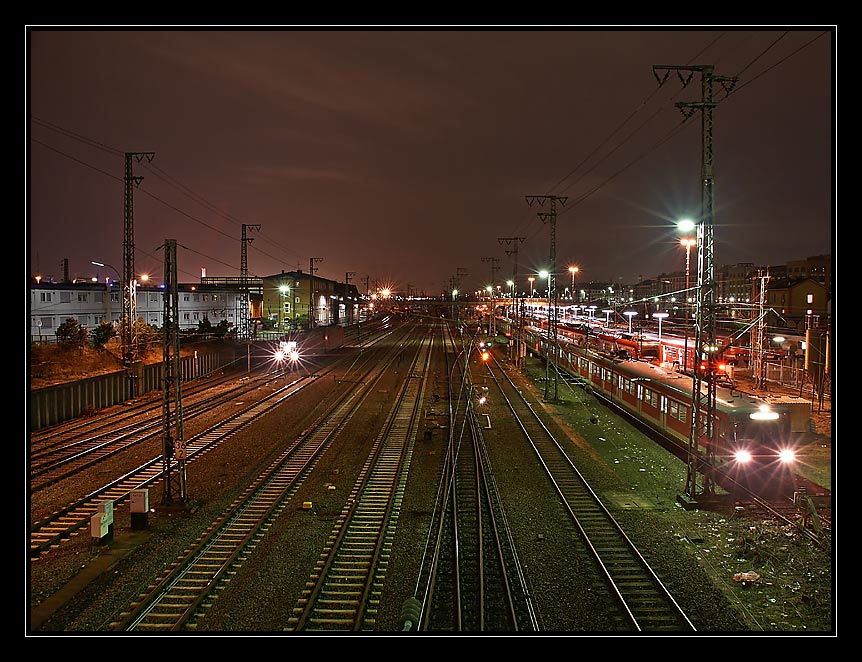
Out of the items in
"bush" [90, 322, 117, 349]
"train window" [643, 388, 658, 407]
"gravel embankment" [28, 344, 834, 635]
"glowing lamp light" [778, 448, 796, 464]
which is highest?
"bush" [90, 322, 117, 349]

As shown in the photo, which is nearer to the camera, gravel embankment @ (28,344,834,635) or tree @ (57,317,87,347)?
gravel embankment @ (28,344,834,635)

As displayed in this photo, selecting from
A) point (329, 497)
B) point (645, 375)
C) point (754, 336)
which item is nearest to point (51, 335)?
point (329, 497)

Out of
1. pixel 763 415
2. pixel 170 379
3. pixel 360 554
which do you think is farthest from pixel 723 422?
pixel 170 379

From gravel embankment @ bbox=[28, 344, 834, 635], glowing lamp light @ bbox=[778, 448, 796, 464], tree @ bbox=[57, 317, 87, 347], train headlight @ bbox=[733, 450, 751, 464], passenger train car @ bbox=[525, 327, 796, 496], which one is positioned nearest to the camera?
gravel embankment @ bbox=[28, 344, 834, 635]

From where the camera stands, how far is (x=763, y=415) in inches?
564

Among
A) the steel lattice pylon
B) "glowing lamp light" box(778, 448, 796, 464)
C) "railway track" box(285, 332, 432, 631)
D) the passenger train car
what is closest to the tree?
"railway track" box(285, 332, 432, 631)

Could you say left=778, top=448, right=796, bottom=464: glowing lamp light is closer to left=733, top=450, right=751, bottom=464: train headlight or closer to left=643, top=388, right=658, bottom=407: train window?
left=733, top=450, right=751, bottom=464: train headlight

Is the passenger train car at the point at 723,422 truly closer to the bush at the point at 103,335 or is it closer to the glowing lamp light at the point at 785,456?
the glowing lamp light at the point at 785,456

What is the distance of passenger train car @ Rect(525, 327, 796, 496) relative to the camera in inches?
509

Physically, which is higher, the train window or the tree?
the tree

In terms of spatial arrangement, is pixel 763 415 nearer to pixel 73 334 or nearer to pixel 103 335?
pixel 73 334

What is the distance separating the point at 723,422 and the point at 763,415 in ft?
3.02

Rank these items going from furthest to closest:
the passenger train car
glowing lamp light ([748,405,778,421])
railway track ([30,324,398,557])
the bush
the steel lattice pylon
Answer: the bush → glowing lamp light ([748,405,778,421]) → the passenger train car → the steel lattice pylon → railway track ([30,324,398,557])
